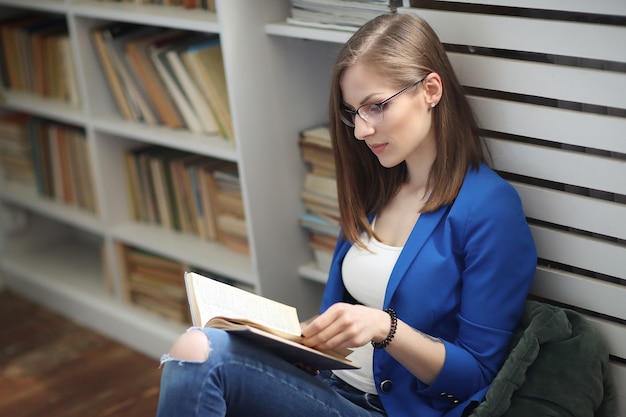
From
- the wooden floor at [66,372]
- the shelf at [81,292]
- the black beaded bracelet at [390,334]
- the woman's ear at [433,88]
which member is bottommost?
the wooden floor at [66,372]

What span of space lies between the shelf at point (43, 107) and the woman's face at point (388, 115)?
1520 mm

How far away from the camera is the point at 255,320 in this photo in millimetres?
1580

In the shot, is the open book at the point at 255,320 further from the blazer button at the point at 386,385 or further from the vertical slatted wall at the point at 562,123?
the vertical slatted wall at the point at 562,123

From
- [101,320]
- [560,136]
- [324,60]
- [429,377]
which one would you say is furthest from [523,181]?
[101,320]

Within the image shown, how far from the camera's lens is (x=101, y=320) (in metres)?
3.14

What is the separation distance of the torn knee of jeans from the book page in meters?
0.04

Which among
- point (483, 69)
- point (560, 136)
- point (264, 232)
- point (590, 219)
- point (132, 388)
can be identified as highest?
point (483, 69)

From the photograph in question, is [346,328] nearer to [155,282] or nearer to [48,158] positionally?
[155,282]

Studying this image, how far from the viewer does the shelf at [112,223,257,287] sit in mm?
2619

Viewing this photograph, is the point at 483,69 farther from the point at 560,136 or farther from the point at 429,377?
the point at 429,377

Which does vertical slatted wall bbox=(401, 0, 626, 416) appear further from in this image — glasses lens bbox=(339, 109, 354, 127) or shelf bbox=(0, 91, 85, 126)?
shelf bbox=(0, 91, 85, 126)

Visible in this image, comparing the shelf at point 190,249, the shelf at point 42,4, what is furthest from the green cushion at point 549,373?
the shelf at point 42,4

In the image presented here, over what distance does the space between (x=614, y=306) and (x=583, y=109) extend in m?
0.40

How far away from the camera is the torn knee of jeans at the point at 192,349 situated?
1571mm
